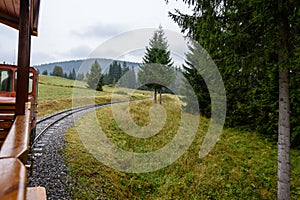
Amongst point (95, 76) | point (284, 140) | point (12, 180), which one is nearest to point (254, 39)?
point (284, 140)

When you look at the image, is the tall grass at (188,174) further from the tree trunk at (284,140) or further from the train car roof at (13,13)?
the train car roof at (13,13)

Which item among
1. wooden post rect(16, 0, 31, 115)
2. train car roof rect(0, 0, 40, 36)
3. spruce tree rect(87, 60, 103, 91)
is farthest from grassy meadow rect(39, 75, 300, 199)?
spruce tree rect(87, 60, 103, 91)

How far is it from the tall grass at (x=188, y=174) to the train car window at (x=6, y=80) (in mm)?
2636

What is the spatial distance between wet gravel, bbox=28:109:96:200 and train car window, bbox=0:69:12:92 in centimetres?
201

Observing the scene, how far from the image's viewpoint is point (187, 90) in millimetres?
16031

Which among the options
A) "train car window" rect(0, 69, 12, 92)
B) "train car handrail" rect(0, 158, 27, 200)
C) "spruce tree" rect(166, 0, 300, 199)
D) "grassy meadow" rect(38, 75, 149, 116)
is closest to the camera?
"train car handrail" rect(0, 158, 27, 200)

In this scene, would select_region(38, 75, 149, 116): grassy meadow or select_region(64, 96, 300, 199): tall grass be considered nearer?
select_region(64, 96, 300, 199): tall grass

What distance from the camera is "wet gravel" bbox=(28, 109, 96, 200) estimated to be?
15.6 feet

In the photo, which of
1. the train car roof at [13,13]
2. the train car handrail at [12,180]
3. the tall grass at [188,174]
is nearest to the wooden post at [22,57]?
the train car roof at [13,13]

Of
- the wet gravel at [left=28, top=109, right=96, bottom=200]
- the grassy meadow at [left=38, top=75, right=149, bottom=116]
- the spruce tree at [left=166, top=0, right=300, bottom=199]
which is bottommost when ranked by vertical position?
the wet gravel at [left=28, top=109, right=96, bottom=200]

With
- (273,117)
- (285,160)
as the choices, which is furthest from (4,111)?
(273,117)

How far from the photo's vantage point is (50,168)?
5613 millimetres

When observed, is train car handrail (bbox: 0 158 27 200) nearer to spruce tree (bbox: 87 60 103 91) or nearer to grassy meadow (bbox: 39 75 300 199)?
grassy meadow (bbox: 39 75 300 199)

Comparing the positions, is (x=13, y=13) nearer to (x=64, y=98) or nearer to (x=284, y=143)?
(x=284, y=143)
